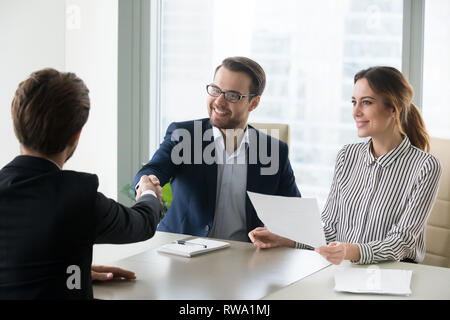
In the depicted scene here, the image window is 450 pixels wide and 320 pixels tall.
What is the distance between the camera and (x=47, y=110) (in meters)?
1.41

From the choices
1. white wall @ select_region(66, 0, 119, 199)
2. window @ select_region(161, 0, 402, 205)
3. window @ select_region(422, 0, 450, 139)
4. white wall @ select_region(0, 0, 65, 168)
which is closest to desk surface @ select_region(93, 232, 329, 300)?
window @ select_region(422, 0, 450, 139)

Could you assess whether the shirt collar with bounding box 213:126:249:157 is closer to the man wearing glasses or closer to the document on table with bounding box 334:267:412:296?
the man wearing glasses

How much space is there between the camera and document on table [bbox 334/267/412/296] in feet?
5.64

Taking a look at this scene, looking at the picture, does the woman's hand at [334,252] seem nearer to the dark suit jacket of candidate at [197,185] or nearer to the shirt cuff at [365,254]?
the shirt cuff at [365,254]

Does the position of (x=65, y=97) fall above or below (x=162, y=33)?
below

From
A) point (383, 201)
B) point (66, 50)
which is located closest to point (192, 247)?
point (383, 201)

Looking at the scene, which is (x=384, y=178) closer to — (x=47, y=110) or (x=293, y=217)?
(x=293, y=217)

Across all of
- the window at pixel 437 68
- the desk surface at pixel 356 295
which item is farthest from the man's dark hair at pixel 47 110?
the window at pixel 437 68

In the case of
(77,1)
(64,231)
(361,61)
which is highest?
(77,1)

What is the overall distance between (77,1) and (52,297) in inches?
127

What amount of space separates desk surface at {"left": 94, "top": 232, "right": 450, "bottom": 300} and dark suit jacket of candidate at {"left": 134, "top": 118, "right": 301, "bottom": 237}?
1.27 ft
